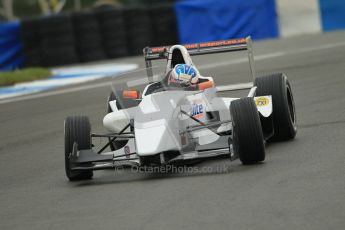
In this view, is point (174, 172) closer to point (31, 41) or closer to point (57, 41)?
point (57, 41)

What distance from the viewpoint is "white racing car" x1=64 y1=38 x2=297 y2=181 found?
8.17 metres

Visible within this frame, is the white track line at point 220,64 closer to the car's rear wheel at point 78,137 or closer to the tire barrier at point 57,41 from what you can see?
the tire barrier at point 57,41

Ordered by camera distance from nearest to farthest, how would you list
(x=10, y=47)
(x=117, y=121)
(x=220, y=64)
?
(x=117, y=121) < (x=220, y=64) < (x=10, y=47)

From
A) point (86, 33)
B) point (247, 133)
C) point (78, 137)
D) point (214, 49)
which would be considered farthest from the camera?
point (86, 33)

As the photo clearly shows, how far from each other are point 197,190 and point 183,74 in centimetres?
216

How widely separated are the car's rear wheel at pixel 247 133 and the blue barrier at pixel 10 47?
61.5ft

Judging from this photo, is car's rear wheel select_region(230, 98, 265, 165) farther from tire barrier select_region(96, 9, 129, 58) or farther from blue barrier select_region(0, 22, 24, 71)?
blue barrier select_region(0, 22, 24, 71)

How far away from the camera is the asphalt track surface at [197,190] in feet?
20.9

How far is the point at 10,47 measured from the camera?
26.4 metres

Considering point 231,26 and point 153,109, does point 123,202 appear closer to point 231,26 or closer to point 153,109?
point 153,109

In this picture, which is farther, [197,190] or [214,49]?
[214,49]

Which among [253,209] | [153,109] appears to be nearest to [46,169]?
[153,109]

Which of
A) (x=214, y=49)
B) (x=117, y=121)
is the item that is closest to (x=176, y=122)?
(x=117, y=121)

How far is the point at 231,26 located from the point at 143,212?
2170cm
